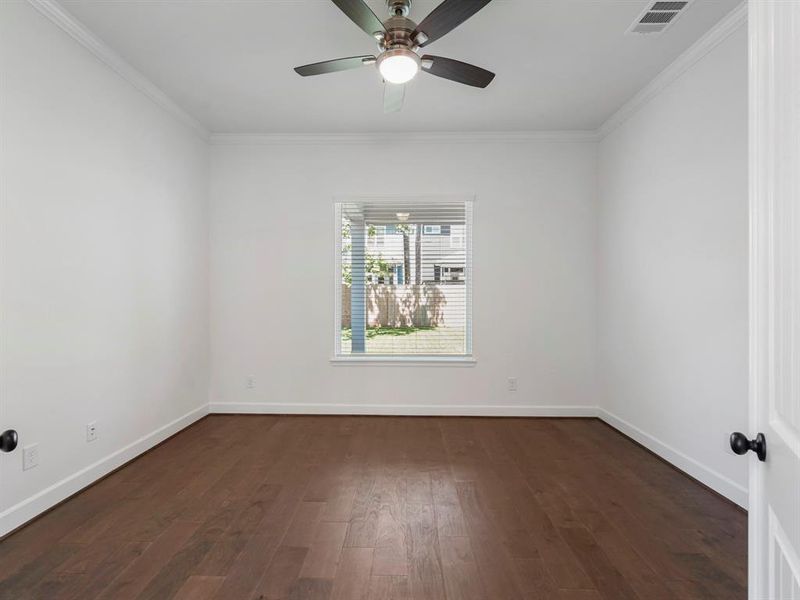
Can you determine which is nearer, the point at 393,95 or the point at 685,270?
the point at 393,95

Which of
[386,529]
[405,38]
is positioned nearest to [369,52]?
[405,38]

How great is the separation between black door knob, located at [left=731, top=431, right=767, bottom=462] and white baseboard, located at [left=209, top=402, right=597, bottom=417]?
357 cm

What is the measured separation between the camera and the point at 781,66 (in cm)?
83

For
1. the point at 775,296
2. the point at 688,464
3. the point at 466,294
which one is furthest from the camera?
the point at 466,294

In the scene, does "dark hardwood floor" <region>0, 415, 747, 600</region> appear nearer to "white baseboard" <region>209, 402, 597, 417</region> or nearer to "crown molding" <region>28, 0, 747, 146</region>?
"white baseboard" <region>209, 402, 597, 417</region>

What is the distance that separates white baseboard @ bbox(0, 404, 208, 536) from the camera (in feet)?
7.45

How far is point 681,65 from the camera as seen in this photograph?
9.86 ft

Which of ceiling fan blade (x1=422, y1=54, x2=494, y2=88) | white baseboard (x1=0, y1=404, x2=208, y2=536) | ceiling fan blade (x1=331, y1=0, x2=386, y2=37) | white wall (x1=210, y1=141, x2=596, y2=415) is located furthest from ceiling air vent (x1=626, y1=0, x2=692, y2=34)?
white baseboard (x1=0, y1=404, x2=208, y2=536)

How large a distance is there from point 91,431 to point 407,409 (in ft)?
8.73

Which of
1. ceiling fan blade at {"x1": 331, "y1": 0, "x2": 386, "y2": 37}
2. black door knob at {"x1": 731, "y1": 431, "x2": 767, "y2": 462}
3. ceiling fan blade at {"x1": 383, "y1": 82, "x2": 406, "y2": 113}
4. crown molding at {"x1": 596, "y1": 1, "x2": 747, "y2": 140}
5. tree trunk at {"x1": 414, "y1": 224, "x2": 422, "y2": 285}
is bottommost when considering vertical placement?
black door knob at {"x1": 731, "y1": 431, "x2": 767, "y2": 462}

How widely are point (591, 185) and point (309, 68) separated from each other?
3122 millimetres

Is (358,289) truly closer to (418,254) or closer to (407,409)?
(418,254)

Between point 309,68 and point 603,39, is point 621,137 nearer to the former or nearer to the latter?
point 603,39

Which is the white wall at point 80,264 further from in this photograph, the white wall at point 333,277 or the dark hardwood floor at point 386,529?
the white wall at point 333,277
